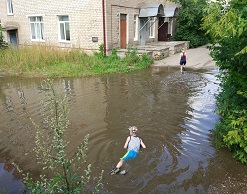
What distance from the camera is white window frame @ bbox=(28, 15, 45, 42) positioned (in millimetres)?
20061

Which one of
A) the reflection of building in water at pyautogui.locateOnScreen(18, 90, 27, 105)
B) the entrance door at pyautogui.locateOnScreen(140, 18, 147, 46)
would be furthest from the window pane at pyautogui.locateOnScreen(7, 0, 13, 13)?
the reflection of building in water at pyautogui.locateOnScreen(18, 90, 27, 105)

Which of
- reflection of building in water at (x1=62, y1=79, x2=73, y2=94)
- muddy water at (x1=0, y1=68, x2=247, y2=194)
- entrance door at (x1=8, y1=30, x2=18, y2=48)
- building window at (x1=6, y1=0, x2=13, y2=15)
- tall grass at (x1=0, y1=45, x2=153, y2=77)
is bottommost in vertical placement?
muddy water at (x1=0, y1=68, x2=247, y2=194)

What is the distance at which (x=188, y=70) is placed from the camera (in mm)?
14375

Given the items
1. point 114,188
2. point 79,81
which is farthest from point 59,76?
point 114,188

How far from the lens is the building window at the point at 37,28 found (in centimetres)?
2006

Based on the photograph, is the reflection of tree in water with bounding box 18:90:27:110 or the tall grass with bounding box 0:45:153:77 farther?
the tall grass with bounding box 0:45:153:77

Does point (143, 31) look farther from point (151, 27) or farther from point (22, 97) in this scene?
point (22, 97)

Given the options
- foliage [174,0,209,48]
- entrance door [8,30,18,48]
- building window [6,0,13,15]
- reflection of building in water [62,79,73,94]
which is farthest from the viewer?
foliage [174,0,209,48]

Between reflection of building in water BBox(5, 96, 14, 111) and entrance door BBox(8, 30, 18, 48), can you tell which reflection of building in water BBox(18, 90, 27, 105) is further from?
entrance door BBox(8, 30, 18, 48)

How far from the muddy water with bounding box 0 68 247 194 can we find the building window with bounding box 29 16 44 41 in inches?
374

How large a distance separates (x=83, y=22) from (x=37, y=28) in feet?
18.2

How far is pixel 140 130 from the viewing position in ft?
21.6

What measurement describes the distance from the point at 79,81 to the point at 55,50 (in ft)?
14.8

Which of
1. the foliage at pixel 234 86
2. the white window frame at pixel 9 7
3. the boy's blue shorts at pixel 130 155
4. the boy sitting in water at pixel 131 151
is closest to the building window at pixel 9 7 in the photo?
the white window frame at pixel 9 7
